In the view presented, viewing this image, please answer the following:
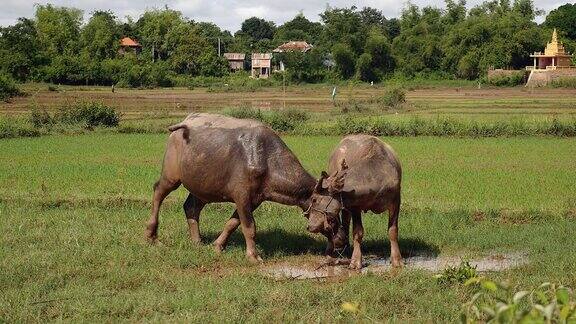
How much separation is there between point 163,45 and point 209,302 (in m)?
63.9

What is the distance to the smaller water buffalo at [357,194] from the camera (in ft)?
24.1

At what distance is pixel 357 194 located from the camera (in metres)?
7.38

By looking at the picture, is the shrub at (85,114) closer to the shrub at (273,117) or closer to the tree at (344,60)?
the shrub at (273,117)

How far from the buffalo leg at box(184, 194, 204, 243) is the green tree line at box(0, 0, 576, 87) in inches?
1702

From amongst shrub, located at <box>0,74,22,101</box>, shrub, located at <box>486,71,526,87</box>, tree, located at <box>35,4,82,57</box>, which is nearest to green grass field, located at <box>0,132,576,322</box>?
shrub, located at <box>0,74,22,101</box>

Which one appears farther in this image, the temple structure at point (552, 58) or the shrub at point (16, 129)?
the temple structure at point (552, 58)

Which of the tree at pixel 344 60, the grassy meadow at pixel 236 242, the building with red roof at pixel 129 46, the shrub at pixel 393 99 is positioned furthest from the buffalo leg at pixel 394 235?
the building with red roof at pixel 129 46

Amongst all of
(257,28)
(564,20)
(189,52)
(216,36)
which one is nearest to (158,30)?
(189,52)

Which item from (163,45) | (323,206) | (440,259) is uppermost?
(163,45)

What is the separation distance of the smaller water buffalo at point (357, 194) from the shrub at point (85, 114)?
61.6ft

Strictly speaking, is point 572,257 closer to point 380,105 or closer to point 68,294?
point 68,294

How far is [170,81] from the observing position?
5762 cm

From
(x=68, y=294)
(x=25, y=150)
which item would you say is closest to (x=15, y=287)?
(x=68, y=294)

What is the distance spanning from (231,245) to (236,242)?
0.22 m
